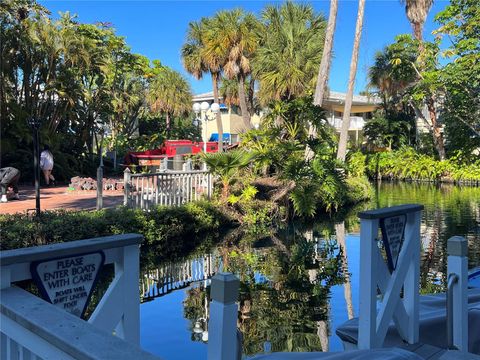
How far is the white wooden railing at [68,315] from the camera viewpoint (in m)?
1.37

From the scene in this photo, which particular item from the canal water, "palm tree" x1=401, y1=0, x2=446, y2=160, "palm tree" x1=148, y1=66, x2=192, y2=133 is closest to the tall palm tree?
"palm tree" x1=401, y1=0, x2=446, y2=160

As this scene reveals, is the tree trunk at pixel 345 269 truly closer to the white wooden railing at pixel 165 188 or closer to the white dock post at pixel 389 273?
the white dock post at pixel 389 273

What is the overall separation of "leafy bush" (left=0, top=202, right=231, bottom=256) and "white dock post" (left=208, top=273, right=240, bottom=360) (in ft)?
22.1

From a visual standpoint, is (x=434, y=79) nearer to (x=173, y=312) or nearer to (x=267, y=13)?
(x=267, y=13)

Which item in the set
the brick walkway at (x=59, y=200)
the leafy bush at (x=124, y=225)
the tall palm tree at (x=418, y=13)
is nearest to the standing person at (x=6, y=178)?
the brick walkway at (x=59, y=200)

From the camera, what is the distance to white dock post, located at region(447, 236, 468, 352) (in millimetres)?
4121

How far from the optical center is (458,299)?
4.19 metres

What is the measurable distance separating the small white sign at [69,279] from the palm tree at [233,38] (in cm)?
2648

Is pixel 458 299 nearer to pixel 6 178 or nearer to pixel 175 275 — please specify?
pixel 175 275

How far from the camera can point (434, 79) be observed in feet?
90.5

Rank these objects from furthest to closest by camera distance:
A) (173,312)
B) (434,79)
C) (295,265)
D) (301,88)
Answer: (434,79), (301,88), (295,265), (173,312)

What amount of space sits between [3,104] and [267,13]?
49.8ft

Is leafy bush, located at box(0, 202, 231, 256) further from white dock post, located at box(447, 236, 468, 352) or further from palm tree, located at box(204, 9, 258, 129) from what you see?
palm tree, located at box(204, 9, 258, 129)

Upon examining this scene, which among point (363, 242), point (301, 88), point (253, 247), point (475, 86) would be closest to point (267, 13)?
point (301, 88)
